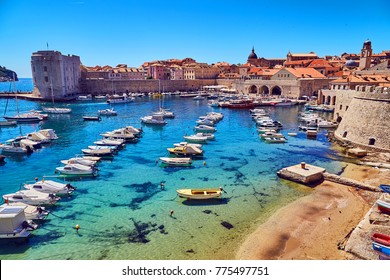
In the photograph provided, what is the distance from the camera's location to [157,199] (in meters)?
15.5

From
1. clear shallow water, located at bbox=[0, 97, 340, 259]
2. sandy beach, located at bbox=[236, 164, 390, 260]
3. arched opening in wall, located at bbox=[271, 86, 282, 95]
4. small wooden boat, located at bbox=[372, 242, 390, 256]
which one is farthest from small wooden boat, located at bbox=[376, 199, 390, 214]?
arched opening in wall, located at bbox=[271, 86, 282, 95]

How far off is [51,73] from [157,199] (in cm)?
5879

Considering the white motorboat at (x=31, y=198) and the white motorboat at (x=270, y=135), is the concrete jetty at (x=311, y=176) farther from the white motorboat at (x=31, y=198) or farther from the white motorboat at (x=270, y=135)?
the white motorboat at (x=31, y=198)

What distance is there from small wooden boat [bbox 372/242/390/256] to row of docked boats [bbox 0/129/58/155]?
25776 mm

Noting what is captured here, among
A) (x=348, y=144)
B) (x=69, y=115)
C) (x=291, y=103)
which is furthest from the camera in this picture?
(x=291, y=103)

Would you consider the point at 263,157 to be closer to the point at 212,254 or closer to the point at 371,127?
the point at 371,127

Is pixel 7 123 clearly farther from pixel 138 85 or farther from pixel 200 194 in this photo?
pixel 138 85

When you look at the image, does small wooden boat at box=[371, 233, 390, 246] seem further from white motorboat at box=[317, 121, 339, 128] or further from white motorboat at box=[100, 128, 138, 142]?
white motorboat at box=[317, 121, 339, 128]

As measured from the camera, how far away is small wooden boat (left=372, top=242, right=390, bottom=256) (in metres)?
9.39

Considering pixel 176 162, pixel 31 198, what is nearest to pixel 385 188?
pixel 176 162

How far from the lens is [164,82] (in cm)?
8594

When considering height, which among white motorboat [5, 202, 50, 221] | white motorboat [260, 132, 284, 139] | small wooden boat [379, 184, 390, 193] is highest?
white motorboat [260, 132, 284, 139]
